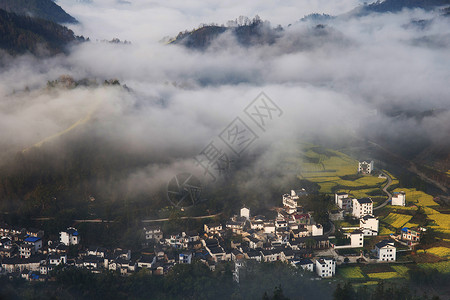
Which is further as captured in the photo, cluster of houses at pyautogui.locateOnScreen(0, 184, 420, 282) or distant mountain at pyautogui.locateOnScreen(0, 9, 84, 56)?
distant mountain at pyautogui.locateOnScreen(0, 9, 84, 56)

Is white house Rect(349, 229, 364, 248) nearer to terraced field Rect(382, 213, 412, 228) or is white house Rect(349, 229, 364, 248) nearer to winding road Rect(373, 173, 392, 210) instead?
→ terraced field Rect(382, 213, 412, 228)

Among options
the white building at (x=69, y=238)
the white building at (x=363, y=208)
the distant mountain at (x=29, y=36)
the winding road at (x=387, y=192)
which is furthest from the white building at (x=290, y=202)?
the distant mountain at (x=29, y=36)

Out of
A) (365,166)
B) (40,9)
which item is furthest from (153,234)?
(40,9)

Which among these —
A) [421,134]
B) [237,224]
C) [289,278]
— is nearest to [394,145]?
[421,134]

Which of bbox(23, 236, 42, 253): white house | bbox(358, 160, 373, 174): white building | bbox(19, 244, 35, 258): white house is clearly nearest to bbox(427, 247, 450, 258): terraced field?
bbox(358, 160, 373, 174): white building

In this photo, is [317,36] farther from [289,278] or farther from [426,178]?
[289,278]

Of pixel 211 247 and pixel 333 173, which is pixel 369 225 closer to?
pixel 211 247

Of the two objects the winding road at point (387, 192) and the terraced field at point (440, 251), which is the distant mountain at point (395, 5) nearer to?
the winding road at point (387, 192)
